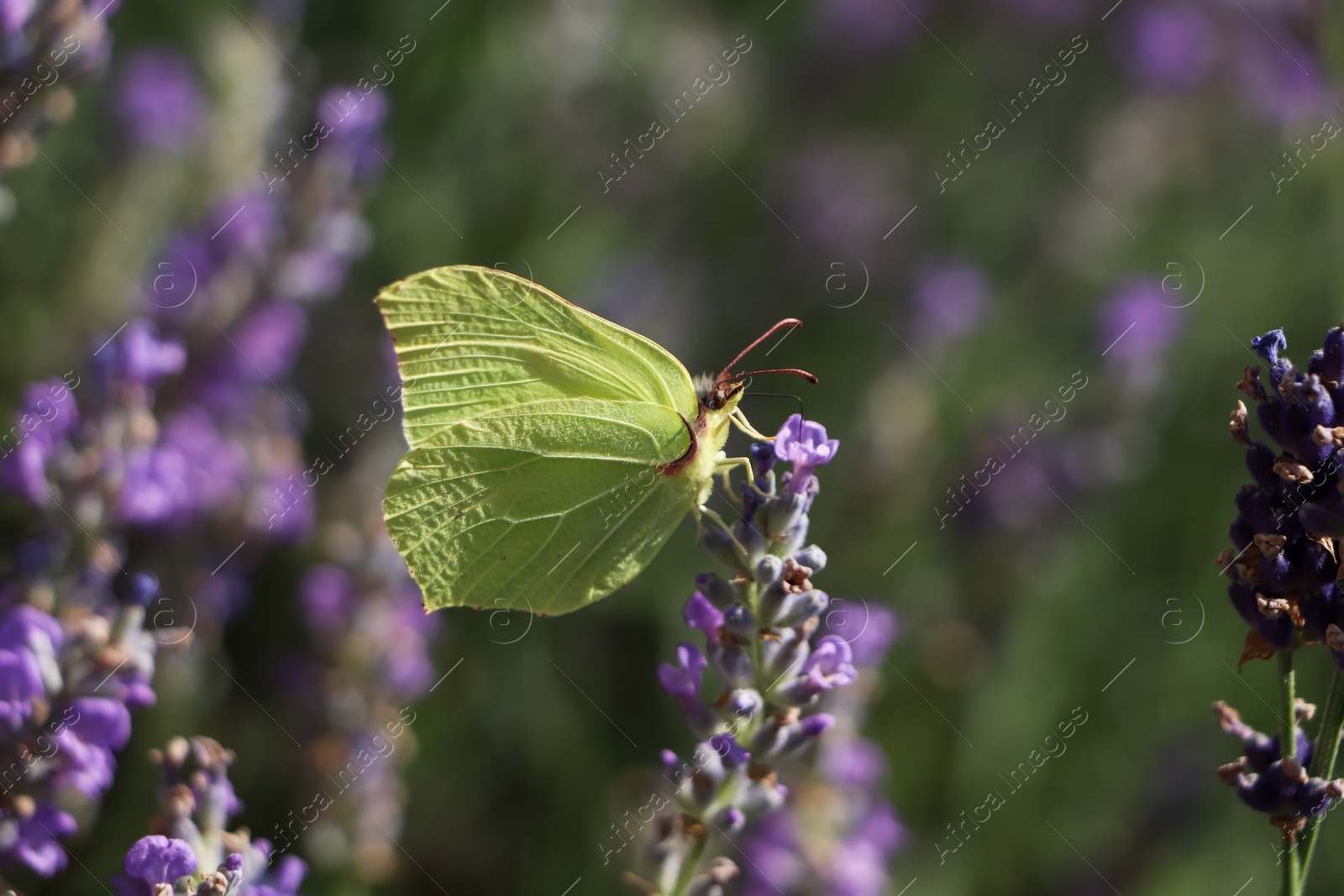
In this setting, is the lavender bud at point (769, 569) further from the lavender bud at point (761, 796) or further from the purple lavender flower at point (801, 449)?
the lavender bud at point (761, 796)

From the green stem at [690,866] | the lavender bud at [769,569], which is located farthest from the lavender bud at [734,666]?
the green stem at [690,866]

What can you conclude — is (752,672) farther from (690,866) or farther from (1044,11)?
(1044,11)

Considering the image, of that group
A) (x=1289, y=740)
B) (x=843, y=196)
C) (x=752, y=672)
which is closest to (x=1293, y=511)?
(x=1289, y=740)

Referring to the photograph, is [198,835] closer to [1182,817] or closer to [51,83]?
[51,83]

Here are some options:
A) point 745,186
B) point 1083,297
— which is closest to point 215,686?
point 745,186

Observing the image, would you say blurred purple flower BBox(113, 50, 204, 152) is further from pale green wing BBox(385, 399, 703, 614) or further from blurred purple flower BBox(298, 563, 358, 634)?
pale green wing BBox(385, 399, 703, 614)
